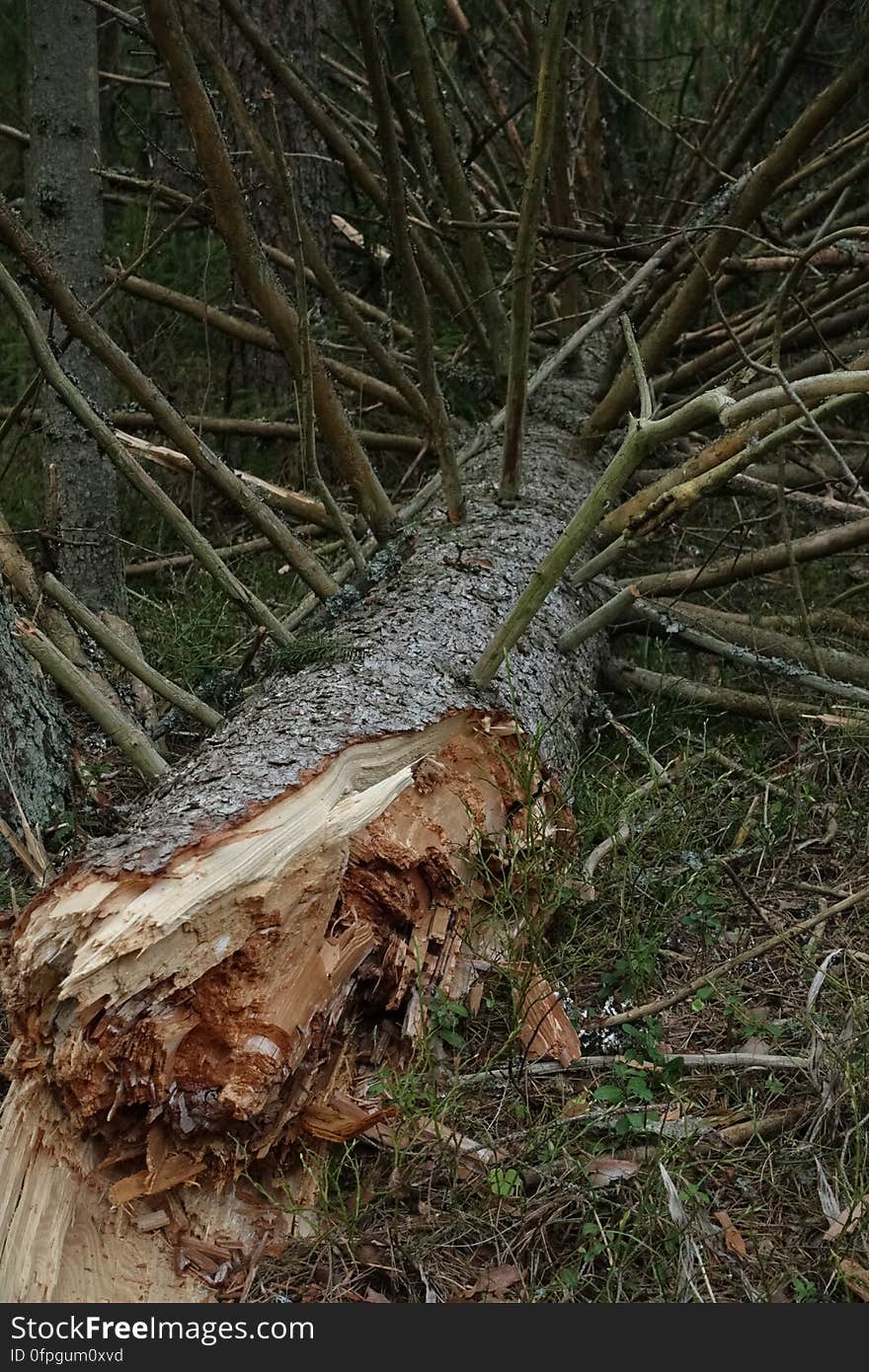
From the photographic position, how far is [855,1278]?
1.60 meters

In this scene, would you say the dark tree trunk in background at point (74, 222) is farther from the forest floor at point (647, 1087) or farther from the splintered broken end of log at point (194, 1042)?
the splintered broken end of log at point (194, 1042)

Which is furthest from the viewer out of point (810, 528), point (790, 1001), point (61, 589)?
point (810, 528)

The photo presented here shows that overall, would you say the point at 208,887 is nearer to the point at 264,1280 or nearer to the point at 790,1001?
the point at 264,1280

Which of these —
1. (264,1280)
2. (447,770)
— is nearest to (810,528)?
(447,770)

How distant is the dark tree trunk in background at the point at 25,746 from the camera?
7.82ft

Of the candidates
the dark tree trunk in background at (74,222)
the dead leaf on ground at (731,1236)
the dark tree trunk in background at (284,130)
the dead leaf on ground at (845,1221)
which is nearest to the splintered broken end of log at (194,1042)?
the dead leaf on ground at (731,1236)

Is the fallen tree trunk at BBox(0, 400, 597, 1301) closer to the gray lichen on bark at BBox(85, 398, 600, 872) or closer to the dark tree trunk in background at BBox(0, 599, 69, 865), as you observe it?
the gray lichen on bark at BBox(85, 398, 600, 872)

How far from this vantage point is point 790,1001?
83.8 inches

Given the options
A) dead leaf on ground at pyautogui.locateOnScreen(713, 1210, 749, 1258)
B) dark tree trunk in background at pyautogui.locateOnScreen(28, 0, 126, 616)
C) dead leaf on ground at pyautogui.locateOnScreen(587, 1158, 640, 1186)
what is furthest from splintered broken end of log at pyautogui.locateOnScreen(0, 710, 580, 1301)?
dark tree trunk in background at pyautogui.locateOnScreen(28, 0, 126, 616)

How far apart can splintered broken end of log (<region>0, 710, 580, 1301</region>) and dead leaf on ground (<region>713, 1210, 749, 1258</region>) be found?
1.24 ft

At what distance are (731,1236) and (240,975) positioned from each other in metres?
0.79

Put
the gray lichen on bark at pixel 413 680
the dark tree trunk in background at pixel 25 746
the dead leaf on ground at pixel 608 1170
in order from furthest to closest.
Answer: the dark tree trunk in background at pixel 25 746 < the gray lichen on bark at pixel 413 680 < the dead leaf on ground at pixel 608 1170

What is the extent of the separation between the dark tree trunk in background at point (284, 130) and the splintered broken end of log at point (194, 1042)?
282 cm

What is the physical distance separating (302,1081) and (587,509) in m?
1.17
